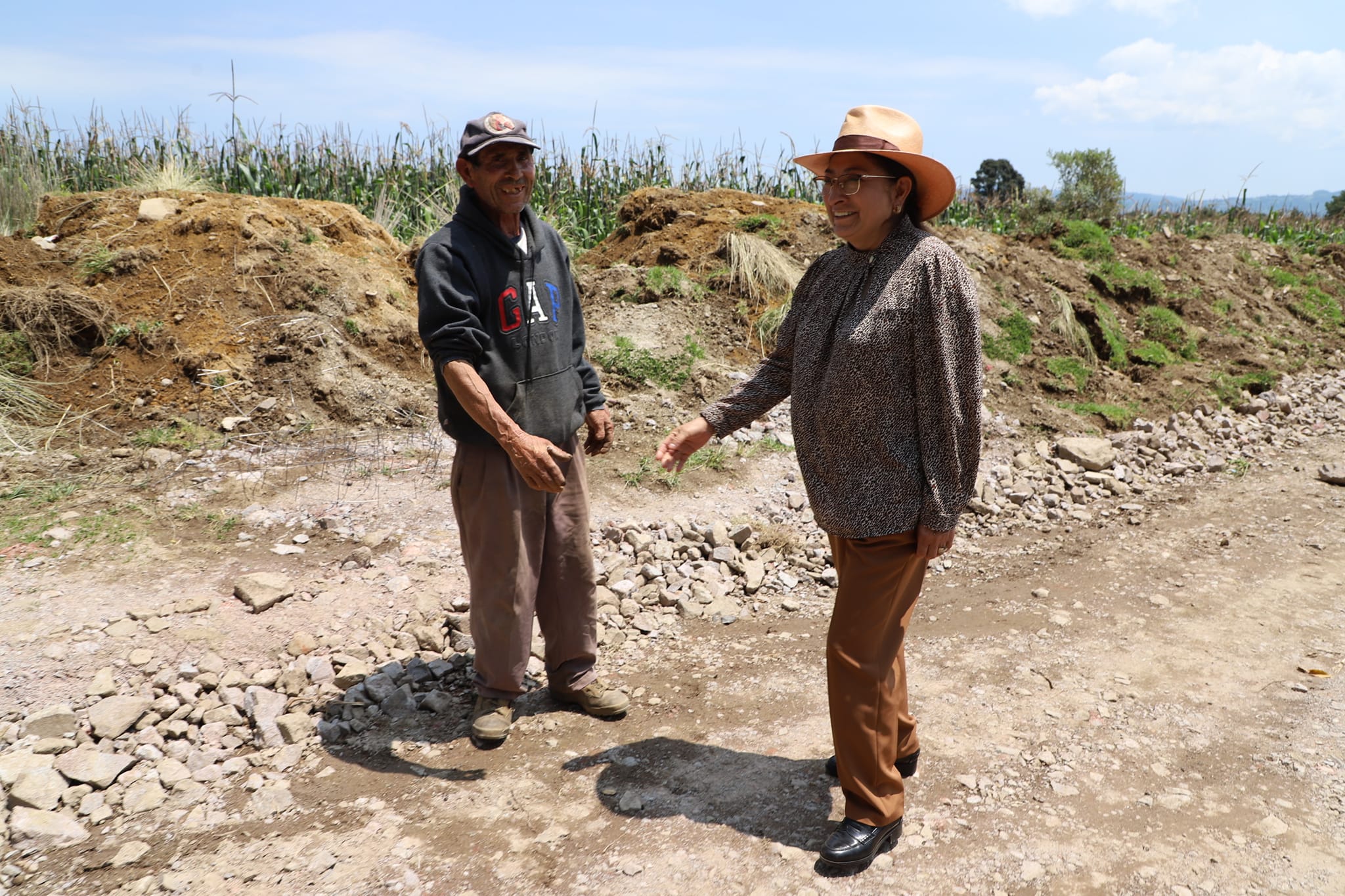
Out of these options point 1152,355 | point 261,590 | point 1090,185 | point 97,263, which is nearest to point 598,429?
point 261,590

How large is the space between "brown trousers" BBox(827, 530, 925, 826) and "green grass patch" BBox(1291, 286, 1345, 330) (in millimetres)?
11344

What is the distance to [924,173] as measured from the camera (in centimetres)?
263

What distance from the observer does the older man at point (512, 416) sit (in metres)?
3.07

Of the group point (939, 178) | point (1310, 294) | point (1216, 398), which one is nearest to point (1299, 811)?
point (939, 178)

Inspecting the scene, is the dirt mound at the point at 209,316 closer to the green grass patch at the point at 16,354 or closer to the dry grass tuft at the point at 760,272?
the green grass patch at the point at 16,354

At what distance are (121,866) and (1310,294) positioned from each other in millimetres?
13936

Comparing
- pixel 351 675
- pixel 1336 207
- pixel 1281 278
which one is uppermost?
pixel 1336 207

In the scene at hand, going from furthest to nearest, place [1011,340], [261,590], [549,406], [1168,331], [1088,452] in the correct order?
[1168,331]
[1011,340]
[1088,452]
[261,590]
[549,406]

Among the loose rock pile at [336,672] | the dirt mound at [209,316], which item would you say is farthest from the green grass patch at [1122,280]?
the dirt mound at [209,316]

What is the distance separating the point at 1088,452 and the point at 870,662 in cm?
495

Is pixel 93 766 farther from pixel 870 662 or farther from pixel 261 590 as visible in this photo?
pixel 870 662

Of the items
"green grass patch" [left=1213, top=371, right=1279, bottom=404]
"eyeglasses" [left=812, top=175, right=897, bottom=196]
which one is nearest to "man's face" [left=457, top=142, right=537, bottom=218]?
"eyeglasses" [left=812, top=175, right=897, bottom=196]

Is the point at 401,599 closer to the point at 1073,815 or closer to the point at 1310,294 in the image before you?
the point at 1073,815

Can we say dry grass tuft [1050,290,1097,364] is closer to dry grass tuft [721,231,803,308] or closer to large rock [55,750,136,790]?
dry grass tuft [721,231,803,308]
